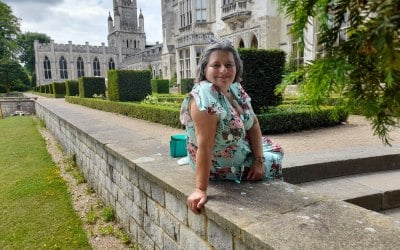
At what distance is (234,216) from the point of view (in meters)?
1.69

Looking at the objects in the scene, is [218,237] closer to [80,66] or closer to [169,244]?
[169,244]

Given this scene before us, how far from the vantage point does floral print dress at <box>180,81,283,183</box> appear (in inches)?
76.5

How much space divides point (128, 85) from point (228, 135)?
38.3 ft

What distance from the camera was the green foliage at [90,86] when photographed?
17.8 metres

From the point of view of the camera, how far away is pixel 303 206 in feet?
5.87

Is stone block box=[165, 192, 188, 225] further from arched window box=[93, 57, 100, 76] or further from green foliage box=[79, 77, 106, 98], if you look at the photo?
arched window box=[93, 57, 100, 76]

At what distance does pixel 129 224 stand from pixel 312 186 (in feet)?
7.10

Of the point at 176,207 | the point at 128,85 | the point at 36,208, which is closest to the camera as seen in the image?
the point at 176,207

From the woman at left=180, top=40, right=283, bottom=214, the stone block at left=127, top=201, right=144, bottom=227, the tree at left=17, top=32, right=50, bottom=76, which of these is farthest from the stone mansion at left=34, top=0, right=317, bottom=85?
the tree at left=17, top=32, right=50, bottom=76

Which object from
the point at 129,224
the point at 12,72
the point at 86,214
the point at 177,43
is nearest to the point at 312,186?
the point at 129,224

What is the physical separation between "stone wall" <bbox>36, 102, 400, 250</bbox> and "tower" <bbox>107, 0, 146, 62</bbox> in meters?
65.6

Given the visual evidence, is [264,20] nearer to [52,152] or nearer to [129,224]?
[52,152]

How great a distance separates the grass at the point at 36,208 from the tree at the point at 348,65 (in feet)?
11.8

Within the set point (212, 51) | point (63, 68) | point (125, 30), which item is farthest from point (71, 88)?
point (125, 30)
